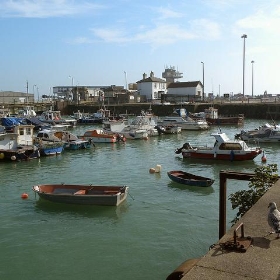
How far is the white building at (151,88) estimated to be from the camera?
342 ft

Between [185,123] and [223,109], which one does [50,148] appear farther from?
[223,109]

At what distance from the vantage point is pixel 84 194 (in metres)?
19.4

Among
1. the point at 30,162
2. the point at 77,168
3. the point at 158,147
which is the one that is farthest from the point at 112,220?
the point at 158,147

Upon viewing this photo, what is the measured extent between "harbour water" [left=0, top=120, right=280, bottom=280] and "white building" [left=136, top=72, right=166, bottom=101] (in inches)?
3058

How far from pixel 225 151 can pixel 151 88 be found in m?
75.2

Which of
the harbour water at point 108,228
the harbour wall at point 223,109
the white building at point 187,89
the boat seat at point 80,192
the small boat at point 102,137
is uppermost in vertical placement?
the white building at point 187,89

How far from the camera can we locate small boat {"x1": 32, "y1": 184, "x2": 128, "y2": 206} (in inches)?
725

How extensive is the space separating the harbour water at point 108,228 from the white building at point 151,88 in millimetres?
77669

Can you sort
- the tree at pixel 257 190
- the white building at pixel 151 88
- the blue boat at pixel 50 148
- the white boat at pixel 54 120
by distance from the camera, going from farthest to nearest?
the white building at pixel 151 88
the white boat at pixel 54 120
the blue boat at pixel 50 148
the tree at pixel 257 190

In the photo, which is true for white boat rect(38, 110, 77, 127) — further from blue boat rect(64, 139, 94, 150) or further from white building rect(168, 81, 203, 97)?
white building rect(168, 81, 203, 97)

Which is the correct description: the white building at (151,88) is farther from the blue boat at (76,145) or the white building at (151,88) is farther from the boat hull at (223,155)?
the boat hull at (223,155)

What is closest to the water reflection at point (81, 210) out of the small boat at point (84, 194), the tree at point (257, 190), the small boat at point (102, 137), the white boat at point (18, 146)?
the small boat at point (84, 194)

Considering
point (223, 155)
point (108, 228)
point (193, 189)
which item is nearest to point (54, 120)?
point (223, 155)

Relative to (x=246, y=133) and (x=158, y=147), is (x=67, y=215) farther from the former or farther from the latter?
(x=246, y=133)
